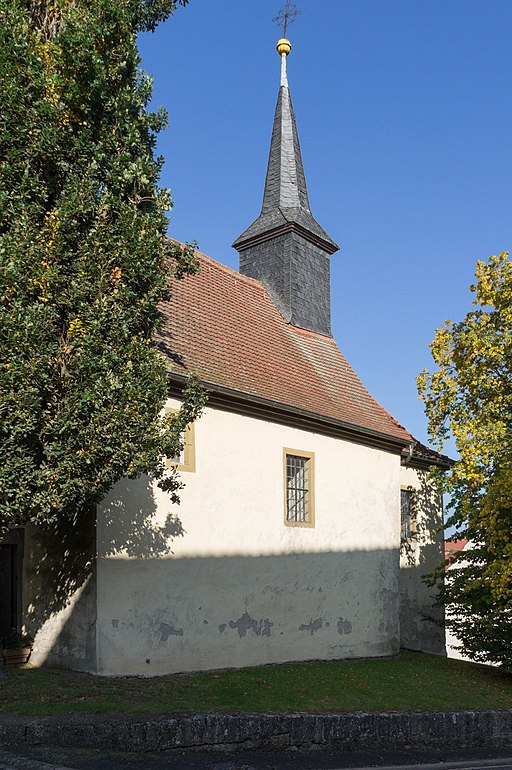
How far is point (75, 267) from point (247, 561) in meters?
6.84

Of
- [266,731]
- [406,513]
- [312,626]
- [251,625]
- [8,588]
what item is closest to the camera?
[266,731]

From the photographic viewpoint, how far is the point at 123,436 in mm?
8414

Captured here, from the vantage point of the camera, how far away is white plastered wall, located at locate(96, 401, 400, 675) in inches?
445

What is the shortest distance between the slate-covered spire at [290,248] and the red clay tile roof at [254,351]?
517 millimetres

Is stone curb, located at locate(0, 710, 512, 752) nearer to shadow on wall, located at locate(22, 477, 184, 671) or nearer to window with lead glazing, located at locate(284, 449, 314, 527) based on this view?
shadow on wall, located at locate(22, 477, 184, 671)

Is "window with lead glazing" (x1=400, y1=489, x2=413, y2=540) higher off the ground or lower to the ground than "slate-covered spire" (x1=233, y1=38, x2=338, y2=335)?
lower

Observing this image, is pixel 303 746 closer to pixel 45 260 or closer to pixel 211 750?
pixel 211 750

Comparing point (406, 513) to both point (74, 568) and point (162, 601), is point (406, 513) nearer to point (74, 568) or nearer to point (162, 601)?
point (162, 601)

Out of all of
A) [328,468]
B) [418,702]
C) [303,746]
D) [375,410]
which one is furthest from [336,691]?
[375,410]

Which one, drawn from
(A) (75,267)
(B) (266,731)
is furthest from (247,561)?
(A) (75,267)

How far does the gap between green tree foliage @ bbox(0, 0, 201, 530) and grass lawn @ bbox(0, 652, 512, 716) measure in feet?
7.09

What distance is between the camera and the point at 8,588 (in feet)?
38.3

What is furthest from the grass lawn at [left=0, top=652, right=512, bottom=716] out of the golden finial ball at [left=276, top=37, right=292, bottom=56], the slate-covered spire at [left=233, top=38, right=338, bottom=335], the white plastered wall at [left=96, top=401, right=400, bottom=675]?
the golden finial ball at [left=276, top=37, right=292, bottom=56]

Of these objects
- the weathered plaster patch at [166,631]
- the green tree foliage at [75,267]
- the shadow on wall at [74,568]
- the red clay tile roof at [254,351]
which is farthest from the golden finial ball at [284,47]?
the weathered plaster patch at [166,631]
